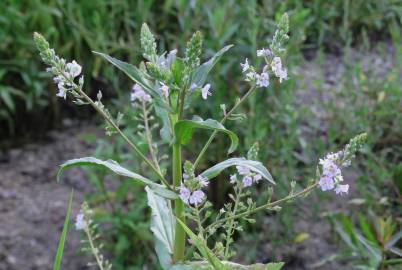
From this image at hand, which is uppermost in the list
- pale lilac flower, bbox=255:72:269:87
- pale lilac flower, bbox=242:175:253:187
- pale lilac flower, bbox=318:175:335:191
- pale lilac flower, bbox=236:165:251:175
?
pale lilac flower, bbox=255:72:269:87

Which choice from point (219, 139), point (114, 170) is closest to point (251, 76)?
point (114, 170)

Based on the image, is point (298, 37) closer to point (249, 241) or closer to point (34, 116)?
point (249, 241)

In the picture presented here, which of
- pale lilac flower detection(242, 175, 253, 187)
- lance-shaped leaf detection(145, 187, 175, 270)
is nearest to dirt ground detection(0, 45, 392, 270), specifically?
lance-shaped leaf detection(145, 187, 175, 270)

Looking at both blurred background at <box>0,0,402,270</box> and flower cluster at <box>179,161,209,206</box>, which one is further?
blurred background at <box>0,0,402,270</box>

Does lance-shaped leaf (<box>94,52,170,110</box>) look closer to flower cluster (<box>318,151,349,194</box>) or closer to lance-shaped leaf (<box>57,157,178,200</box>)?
lance-shaped leaf (<box>57,157,178,200</box>)

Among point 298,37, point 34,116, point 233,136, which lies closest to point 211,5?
point 298,37

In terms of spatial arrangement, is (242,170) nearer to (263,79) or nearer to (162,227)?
(263,79)

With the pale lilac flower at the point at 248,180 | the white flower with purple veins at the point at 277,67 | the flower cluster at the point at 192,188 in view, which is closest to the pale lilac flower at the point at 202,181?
the flower cluster at the point at 192,188
